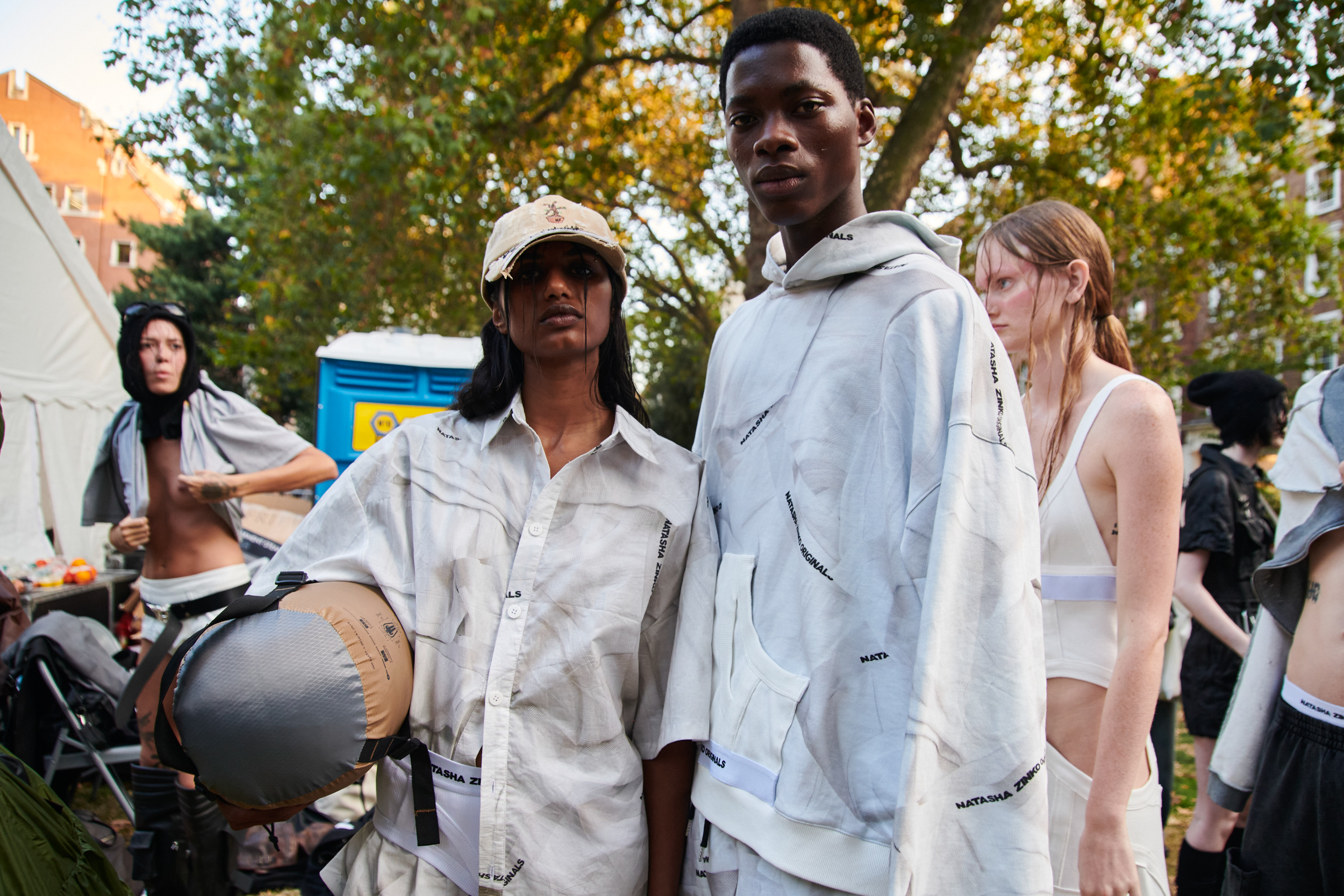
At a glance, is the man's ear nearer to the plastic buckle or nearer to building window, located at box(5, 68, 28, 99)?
the plastic buckle

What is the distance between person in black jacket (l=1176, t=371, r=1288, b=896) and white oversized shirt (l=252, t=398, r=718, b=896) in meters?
2.90

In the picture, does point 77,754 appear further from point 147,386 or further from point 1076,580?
point 1076,580

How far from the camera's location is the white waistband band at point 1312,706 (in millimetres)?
1998

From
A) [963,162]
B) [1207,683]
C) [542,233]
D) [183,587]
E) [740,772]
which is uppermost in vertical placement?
[963,162]

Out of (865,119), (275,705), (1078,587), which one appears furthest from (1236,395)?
(275,705)

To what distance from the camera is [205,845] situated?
3387 mm

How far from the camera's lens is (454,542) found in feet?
5.10

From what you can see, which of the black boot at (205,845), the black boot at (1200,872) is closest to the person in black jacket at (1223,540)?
the black boot at (1200,872)

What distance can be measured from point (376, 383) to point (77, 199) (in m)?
34.4

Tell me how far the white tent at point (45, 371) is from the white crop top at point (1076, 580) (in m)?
7.57

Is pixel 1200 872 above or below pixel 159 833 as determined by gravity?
above

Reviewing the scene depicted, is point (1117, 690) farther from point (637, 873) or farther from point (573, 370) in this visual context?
point (573, 370)

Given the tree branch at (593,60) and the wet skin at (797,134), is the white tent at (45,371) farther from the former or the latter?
the wet skin at (797,134)

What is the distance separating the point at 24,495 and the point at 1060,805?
8286mm
